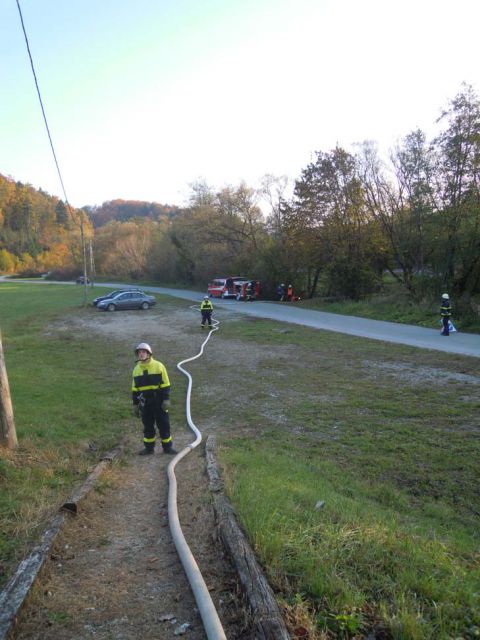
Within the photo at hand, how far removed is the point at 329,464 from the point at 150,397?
2.79 metres

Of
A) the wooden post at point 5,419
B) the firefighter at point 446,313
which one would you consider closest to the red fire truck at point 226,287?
the firefighter at point 446,313

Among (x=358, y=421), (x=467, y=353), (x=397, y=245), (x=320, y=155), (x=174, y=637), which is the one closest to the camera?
(x=174, y=637)

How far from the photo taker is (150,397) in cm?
738

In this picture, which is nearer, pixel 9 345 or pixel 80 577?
pixel 80 577

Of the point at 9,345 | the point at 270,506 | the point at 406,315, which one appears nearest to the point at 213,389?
the point at 270,506

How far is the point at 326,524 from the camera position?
4191 mm

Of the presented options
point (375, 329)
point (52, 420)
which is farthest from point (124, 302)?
point (52, 420)

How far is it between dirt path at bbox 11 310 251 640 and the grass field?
13.8 inches

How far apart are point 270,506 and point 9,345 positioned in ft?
57.8

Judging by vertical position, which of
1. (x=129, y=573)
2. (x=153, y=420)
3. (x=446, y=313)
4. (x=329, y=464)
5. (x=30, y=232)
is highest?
(x=30, y=232)

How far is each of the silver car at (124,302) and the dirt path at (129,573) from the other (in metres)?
28.8

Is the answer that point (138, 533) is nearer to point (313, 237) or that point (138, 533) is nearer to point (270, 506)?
point (270, 506)

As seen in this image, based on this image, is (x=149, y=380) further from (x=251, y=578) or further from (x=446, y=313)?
(x=446, y=313)

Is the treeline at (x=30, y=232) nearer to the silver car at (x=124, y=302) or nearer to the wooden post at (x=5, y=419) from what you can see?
the silver car at (x=124, y=302)
